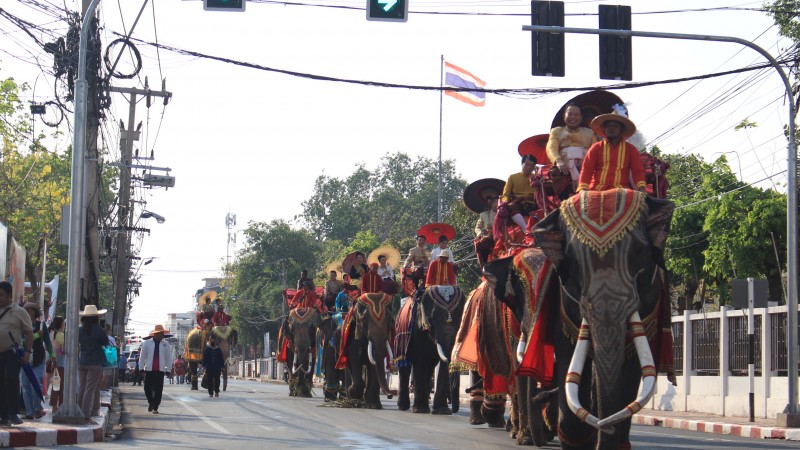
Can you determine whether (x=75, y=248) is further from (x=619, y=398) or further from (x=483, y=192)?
(x=619, y=398)

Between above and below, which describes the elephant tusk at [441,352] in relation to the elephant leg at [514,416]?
above

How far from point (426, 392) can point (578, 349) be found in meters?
13.1

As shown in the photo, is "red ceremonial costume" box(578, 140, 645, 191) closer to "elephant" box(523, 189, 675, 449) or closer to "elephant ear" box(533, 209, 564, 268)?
"elephant" box(523, 189, 675, 449)

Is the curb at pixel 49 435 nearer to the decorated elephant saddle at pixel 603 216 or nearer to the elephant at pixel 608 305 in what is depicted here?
the elephant at pixel 608 305

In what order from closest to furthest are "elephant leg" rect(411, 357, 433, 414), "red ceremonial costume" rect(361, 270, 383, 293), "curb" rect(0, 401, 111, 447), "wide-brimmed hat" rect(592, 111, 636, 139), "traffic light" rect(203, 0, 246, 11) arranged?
"wide-brimmed hat" rect(592, 111, 636, 139) → "curb" rect(0, 401, 111, 447) → "traffic light" rect(203, 0, 246, 11) → "elephant leg" rect(411, 357, 433, 414) → "red ceremonial costume" rect(361, 270, 383, 293)

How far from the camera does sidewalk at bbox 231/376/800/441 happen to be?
63.2ft

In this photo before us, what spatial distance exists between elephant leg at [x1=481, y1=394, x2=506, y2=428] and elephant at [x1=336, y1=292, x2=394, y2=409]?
679 centimetres

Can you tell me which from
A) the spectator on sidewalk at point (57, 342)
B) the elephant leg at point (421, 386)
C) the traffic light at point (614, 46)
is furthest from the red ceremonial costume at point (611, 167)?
the spectator on sidewalk at point (57, 342)

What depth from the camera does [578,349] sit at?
30.9ft

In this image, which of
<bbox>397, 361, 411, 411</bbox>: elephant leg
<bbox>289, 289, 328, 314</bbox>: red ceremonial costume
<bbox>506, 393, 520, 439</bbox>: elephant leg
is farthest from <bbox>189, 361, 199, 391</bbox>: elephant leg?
<bbox>506, 393, 520, 439</bbox>: elephant leg

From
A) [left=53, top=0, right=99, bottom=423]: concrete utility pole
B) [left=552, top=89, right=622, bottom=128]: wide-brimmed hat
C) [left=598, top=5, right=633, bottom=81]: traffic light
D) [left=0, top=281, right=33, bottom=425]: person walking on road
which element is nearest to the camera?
[left=552, top=89, right=622, bottom=128]: wide-brimmed hat

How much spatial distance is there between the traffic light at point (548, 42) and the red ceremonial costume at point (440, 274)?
4532 mm

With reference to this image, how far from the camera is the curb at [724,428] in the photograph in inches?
753

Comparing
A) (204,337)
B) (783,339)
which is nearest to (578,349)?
(783,339)
